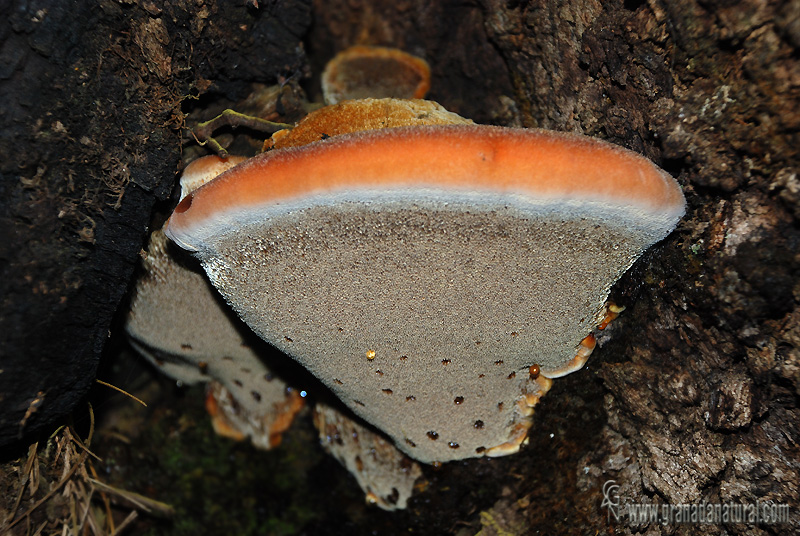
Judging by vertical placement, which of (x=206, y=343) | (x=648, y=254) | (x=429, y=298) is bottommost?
(x=206, y=343)

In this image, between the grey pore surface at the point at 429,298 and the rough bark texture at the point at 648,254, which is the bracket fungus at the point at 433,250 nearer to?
the grey pore surface at the point at 429,298

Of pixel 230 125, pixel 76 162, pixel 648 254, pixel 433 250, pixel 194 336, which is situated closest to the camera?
pixel 433 250

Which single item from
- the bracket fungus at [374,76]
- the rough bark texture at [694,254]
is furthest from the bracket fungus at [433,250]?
the bracket fungus at [374,76]

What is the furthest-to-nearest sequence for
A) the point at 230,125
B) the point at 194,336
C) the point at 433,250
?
the point at 194,336, the point at 230,125, the point at 433,250

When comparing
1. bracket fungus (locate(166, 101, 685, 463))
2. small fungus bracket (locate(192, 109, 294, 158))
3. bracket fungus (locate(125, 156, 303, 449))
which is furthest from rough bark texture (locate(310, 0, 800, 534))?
bracket fungus (locate(125, 156, 303, 449))

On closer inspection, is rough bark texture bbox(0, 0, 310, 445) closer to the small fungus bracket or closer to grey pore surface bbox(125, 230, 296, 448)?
the small fungus bracket

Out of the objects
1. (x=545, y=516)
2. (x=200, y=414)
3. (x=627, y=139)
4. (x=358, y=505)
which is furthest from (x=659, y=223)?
(x=200, y=414)

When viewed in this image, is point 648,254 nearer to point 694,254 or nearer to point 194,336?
point 694,254

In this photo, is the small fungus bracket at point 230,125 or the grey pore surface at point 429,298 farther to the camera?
the small fungus bracket at point 230,125

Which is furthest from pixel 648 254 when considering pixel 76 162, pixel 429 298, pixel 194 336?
pixel 194 336
